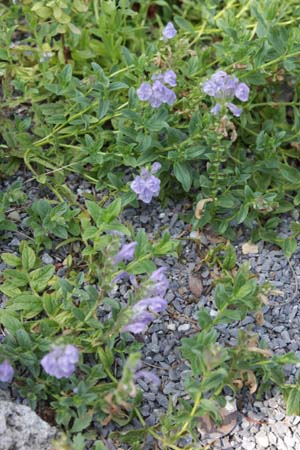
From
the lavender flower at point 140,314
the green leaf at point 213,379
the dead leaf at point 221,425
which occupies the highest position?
the lavender flower at point 140,314

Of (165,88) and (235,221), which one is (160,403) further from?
(165,88)

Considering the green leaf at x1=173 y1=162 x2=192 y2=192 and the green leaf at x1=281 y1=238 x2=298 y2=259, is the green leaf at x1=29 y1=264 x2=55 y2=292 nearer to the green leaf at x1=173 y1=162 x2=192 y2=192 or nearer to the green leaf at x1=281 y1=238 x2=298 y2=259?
the green leaf at x1=173 y1=162 x2=192 y2=192

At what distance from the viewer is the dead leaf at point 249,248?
9.89ft

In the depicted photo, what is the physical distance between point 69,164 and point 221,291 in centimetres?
88

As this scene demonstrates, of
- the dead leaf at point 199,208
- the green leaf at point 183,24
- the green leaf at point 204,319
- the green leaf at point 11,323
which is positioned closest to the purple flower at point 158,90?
the dead leaf at point 199,208

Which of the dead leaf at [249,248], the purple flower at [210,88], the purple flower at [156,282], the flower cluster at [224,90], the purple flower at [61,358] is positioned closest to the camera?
the purple flower at [61,358]

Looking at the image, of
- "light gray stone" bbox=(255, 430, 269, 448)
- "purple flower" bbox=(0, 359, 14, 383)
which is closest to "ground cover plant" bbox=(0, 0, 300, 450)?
"purple flower" bbox=(0, 359, 14, 383)

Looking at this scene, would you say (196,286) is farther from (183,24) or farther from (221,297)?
(183,24)

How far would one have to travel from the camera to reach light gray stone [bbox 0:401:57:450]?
231 cm

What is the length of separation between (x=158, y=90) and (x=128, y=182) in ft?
1.26

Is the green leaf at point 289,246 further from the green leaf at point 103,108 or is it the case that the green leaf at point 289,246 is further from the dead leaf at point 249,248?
the green leaf at point 103,108

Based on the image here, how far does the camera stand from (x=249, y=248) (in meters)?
3.02

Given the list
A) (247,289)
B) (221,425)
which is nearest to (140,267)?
(247,289)

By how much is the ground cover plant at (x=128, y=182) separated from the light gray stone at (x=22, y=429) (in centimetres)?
7
